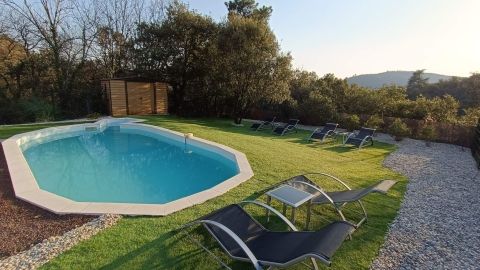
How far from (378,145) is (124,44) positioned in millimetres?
19452

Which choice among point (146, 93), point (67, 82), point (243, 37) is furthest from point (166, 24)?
point (67, 82)

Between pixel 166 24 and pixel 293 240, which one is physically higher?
pixel 166 24

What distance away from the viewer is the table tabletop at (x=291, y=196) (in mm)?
4176

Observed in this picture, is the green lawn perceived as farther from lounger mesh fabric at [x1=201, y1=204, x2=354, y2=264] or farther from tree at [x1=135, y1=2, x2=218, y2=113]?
tree at [x1=135, y1=2, x2=218, y2=113]

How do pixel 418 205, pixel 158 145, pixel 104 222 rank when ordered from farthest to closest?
pixel 158 145
pixel 418 205
pixel 104 222

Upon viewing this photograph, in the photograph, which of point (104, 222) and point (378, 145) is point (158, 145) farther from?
point (378, 145)

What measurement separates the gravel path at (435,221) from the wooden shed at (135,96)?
15759 millimetres

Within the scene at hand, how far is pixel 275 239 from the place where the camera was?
3600mm

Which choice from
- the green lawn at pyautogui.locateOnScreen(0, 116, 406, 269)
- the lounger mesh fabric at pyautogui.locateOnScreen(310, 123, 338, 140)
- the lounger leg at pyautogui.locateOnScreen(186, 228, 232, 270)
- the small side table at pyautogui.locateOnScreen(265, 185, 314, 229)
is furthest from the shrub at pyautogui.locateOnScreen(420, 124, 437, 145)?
the lounger leg at pyautogui.locateOnScreen(186, 228, 232, 270)

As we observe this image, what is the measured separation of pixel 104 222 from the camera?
14.6ft

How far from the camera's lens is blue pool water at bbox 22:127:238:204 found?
277 inches

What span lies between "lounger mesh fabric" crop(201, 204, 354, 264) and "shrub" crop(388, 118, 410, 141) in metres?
12.0

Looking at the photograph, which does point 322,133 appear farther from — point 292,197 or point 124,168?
point 292,197

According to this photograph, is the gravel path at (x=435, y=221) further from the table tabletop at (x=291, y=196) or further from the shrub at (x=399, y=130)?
the shrub at (x=399, y=130)
